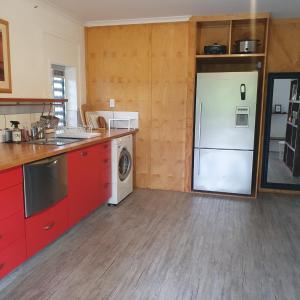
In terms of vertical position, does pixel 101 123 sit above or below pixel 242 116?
below

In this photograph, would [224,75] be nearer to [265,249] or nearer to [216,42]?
[216,42]

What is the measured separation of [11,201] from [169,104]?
2739 mm

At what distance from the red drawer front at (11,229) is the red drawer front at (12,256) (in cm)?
4

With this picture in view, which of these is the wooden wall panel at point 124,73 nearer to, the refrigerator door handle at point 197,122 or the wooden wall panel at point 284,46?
the refrigerator door handle at point 197,122

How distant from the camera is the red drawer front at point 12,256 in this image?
212 cm

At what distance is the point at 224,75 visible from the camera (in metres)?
4.00

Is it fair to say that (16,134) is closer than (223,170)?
Yes

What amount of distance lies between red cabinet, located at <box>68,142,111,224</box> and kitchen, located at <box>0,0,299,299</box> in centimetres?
16

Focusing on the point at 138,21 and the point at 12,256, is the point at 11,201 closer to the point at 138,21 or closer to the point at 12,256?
the point at 12,256

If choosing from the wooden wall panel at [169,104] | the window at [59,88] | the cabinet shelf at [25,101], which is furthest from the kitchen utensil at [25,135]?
the wooden wall panel at [169,104]

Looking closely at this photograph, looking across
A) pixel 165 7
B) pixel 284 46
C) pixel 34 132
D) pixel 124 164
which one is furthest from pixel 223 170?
pixel 34 132

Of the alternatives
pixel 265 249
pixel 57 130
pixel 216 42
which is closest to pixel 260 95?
pixel 216 42

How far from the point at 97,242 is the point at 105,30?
2.99 m

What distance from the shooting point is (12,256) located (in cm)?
220
